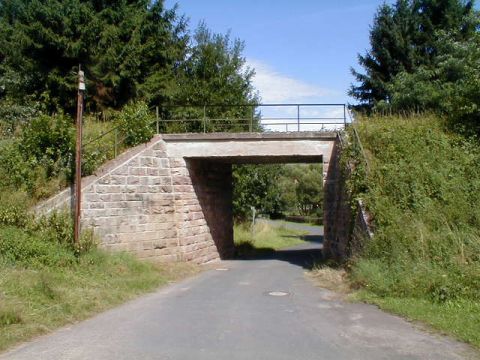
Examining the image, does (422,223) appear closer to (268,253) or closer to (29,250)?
(29,250)

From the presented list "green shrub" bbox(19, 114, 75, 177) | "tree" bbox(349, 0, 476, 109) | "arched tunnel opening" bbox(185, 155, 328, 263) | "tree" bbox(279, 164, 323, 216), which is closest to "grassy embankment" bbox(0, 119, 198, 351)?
"green shrub" bbox(19, 114, 75, 177)

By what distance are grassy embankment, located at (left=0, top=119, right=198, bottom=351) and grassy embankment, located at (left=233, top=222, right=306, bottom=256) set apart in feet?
35.0

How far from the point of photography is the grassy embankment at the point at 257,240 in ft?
91.8

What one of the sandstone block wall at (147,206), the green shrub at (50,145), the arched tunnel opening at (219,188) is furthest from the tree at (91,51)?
the green shrub at (50,145)

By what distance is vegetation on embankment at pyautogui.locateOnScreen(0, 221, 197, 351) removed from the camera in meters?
8.33

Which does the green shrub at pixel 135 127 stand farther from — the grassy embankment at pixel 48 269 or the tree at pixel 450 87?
the tree at pixel 450 87

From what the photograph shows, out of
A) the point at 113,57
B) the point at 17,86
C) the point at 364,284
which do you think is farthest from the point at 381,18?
the point at 364,284

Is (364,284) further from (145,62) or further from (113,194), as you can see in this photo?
(145,62)

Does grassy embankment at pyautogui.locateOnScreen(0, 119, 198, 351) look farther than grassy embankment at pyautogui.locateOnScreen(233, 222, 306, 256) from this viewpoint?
No

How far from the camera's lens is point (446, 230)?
1164 cm

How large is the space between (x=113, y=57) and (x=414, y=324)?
16735 millimetres

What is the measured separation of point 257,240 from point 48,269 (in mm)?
21175

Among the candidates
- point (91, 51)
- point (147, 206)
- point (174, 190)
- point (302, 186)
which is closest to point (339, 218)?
point (174, 190)

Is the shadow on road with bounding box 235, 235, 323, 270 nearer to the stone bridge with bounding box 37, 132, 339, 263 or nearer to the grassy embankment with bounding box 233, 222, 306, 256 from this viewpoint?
the grassy embankment with bounding box 233, 222, 306, 256
